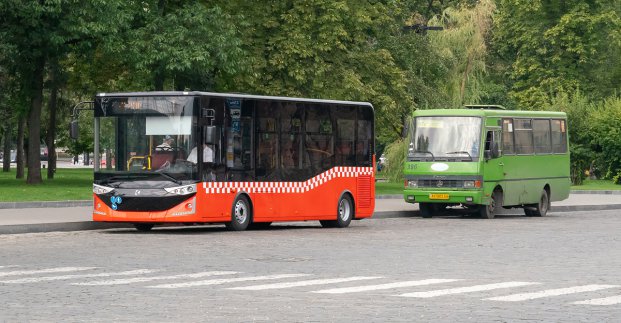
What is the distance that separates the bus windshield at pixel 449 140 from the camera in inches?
1500

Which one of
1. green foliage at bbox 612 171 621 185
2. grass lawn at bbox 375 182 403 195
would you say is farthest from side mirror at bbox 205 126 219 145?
→ green foliage at bbox 612 171 621 185

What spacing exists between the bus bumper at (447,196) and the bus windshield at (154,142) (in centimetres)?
1138

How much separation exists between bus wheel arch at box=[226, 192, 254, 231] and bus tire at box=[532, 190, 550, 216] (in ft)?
46.0

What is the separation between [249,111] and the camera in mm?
Answer: 29297

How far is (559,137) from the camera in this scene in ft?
141

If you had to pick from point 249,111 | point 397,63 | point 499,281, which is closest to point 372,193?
point 249,111

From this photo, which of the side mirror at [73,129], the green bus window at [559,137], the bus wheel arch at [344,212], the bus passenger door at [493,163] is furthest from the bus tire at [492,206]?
the side mirror at [73,129]

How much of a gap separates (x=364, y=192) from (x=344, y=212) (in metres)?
0.87

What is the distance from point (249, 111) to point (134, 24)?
24033 mm

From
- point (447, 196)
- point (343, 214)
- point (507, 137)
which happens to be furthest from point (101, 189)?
point (507, 137)

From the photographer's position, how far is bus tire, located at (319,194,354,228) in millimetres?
31953

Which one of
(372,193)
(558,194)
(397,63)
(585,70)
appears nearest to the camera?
(372,193)

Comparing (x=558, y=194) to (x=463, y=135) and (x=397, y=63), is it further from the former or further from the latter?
(x=397, y=63)

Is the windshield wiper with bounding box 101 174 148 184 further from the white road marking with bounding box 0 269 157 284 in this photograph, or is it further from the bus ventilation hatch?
the white road marking with bounding box 0 269 157 284
